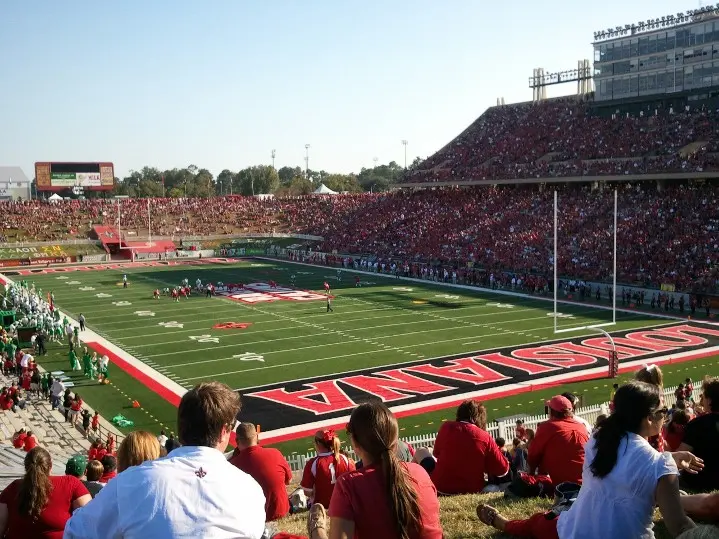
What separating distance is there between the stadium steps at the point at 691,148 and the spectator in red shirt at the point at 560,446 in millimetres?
41071

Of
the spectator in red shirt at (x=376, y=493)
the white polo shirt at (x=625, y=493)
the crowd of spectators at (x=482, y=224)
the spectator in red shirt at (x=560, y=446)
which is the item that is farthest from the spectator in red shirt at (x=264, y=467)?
the crowd of spectators at (x=482, y=224)

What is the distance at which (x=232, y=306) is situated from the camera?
111 feet

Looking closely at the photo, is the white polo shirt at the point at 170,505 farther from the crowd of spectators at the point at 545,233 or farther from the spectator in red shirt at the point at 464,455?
the crowd of spectators at the point at 545,233

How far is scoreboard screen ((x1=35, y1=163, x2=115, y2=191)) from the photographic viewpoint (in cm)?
8491

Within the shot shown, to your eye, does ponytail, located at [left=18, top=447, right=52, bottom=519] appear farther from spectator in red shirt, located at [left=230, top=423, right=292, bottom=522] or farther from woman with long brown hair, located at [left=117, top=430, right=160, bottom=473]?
spectator in red shirt, located at [left=230, top=423, right=292, bottom=522]

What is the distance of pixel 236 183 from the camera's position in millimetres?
146250

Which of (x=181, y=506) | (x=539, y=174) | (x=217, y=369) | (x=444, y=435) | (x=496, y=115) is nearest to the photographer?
(x=181, y=506)

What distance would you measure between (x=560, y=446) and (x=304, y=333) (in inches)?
845

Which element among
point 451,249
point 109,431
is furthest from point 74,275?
point 109,431

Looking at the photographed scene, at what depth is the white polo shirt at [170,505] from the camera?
2.64 m

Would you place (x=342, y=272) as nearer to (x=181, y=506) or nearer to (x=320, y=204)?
(x=320, y=204)

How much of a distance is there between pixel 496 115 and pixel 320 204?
1934cm

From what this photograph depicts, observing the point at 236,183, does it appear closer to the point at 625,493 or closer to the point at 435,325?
the point at 435,325

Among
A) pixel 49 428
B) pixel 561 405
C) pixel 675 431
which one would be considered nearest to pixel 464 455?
pixel 561 405
